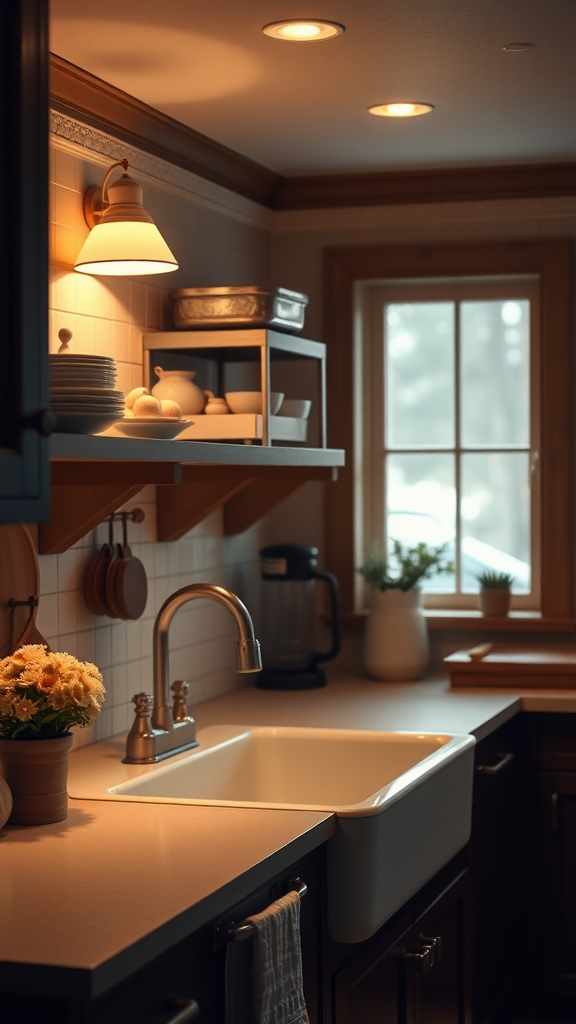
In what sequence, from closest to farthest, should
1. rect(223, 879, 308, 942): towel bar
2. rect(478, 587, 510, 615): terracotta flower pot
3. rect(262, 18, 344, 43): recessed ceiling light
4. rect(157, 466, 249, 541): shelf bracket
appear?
rect(223, 879, 308, 942): towel bar → rect(262, 18, 344, 43): recessed ceiling light → rect(157, 466, 249, 541): shelf bracket → rect(478, 587, 510, 615): terracotta flower pot

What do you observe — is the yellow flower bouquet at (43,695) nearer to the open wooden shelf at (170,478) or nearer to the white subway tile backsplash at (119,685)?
the open wooden shelf at (170,478)

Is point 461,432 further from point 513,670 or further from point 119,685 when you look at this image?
point 119,685

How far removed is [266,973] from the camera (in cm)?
177

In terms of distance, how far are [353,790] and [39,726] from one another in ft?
3.25

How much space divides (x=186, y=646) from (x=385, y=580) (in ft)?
2.43

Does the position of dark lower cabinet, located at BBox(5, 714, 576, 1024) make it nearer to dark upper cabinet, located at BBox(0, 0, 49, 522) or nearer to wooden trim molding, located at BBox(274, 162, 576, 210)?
dark upper cabinet, located at BBox(0, 0, 49, 522)

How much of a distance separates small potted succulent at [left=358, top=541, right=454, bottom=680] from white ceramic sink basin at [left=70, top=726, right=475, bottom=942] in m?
0.84

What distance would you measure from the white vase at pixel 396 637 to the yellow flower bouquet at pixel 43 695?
5.58 feet

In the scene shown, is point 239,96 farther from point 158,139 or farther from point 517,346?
point 517,346

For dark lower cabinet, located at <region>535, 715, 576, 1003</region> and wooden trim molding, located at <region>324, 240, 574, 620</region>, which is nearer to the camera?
dark lower cabinet, located at <region>535, 715, 576, 1003</region>

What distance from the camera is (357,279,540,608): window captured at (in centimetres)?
385

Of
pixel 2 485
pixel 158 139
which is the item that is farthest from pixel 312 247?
pixel 2 485

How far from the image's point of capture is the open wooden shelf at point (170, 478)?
6.77ft

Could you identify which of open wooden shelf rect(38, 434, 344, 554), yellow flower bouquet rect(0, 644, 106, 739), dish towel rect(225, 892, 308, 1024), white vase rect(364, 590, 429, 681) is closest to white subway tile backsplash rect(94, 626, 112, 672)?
open wooden shelf rect(38, 434, 344, 554)
